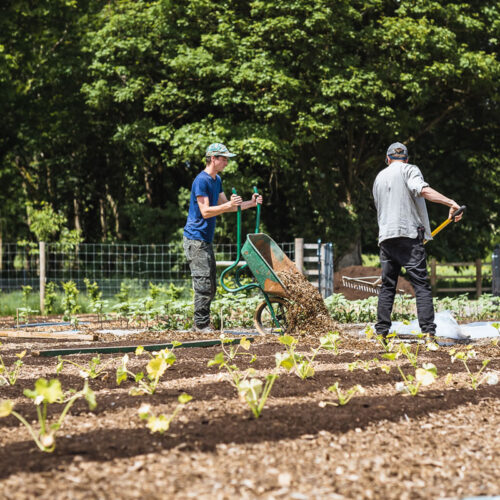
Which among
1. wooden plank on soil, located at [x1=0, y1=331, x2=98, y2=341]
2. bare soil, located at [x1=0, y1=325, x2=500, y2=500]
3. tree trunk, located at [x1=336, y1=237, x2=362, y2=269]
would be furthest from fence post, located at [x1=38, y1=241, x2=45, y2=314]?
tree trunk, located at [x1=336, y1=237, x2=362, y2=269]

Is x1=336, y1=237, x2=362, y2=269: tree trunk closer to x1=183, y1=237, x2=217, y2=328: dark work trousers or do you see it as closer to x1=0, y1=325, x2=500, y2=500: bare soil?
x1=183, y1=237, x2=217, y2=328: dark work trousers

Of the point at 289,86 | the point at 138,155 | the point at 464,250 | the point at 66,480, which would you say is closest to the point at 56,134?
the point at 138,155

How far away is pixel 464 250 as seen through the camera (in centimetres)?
2066

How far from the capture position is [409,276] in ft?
18.9

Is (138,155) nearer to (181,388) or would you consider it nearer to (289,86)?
(289,86)

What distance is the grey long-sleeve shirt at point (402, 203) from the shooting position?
19.3ft

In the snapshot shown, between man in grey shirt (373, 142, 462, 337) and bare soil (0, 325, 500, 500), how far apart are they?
78.8 inches

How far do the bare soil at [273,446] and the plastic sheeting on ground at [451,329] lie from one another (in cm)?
239

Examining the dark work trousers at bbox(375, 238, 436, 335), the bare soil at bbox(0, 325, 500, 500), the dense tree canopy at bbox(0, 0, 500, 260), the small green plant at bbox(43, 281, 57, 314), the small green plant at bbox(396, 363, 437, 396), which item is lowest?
the small green plant at bbox(43, 281, 57, 314)

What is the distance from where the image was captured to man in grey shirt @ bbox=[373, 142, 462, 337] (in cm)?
582

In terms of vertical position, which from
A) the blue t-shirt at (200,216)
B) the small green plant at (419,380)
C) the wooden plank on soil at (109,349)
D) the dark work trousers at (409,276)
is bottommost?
the wooden plank on soil at (109,349)

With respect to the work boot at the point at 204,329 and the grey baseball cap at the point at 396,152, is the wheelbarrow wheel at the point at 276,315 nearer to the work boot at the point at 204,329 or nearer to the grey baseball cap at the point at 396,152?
the work boot at the point at 204,329

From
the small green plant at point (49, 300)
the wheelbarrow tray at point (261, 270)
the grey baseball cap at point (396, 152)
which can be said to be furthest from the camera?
the small green plant at point (49, 300)

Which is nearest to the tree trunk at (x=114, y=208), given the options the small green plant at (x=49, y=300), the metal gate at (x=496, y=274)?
the small green plant at (x=49, y=300)
